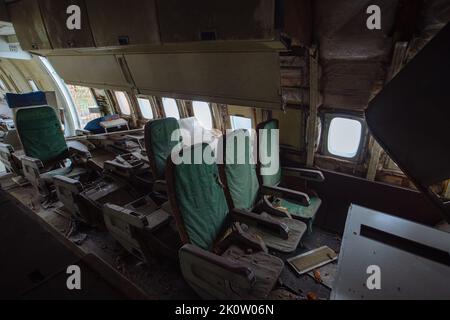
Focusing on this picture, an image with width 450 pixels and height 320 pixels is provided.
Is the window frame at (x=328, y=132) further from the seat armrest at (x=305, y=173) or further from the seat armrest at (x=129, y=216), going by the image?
the seat armrest at (x=129, y=216)

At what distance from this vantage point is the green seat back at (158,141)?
266cm

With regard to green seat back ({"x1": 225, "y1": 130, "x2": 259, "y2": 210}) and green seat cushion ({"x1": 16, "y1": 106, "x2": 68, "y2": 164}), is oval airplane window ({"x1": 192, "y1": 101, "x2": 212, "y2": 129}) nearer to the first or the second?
green seat back ({"x1": 225, "y1": 130, "x2": 259, "y2": 210})

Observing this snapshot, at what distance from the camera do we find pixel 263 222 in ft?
6.26

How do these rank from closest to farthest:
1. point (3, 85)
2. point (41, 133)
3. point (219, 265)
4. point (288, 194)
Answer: point (219, 265) → point (288, 194) → point (41, 133) → point (3, 85)

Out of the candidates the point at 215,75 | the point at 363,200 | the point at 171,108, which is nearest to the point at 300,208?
the point at 363,200

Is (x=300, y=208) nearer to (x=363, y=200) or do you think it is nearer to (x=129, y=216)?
(x=363, y=200)

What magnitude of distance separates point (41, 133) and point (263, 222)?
11.4ft

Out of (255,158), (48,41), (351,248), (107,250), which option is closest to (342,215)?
(255,158)

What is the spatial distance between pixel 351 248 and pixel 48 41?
3721 mm

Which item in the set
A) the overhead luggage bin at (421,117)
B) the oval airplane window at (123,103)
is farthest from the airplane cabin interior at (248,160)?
the oval airplane window at (123,103)

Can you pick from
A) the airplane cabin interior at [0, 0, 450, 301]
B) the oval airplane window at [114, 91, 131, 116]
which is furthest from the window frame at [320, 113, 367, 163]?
the oval airplane window at [114, 91, 131, 116]

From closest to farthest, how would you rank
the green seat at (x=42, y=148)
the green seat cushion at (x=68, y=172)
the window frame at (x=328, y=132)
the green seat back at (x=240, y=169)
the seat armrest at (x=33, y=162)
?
the green seat back at (x=240, y=169), the window frame at (x=328, y=132), the seat armrest at (x=33, y=162), the green seat at (x=42, y=148), the green seat cushion at (x=68, y=172)

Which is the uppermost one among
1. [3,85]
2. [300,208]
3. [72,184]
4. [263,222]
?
[3,85]
